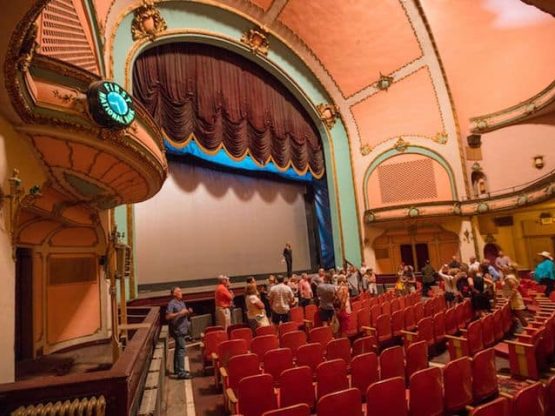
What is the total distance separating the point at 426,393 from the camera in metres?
3.17

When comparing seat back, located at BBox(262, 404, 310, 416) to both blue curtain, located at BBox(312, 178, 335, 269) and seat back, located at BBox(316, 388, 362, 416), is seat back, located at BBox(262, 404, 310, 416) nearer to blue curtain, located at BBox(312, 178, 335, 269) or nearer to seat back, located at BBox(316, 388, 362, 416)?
seat back, located at BBox(316, 388, 362, 416)

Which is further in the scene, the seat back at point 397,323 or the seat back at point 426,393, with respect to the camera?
the seat back at point 397,323

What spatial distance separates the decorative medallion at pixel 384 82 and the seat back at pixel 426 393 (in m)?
Answer: 13.8

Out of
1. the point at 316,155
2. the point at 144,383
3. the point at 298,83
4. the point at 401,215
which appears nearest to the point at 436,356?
the point at 144,383

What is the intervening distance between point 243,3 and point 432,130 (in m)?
8.80

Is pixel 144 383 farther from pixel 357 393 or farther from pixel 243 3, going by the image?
pixel 243 3

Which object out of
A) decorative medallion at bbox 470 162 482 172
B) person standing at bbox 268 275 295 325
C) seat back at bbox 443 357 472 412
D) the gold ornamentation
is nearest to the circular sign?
the gold ornamentation

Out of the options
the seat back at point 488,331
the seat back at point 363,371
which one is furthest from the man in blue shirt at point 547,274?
the seat back at point 363,371

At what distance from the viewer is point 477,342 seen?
495 cm

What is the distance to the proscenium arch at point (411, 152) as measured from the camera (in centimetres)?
1466

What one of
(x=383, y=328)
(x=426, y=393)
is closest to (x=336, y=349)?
(x=426, y=393)

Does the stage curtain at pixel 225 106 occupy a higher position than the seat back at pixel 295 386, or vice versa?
the stage curtain at pixel 225 106

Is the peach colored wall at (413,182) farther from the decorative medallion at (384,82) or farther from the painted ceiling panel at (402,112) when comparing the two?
the decorative medallion at (384,82)

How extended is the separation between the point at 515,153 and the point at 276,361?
1371 centimetres
